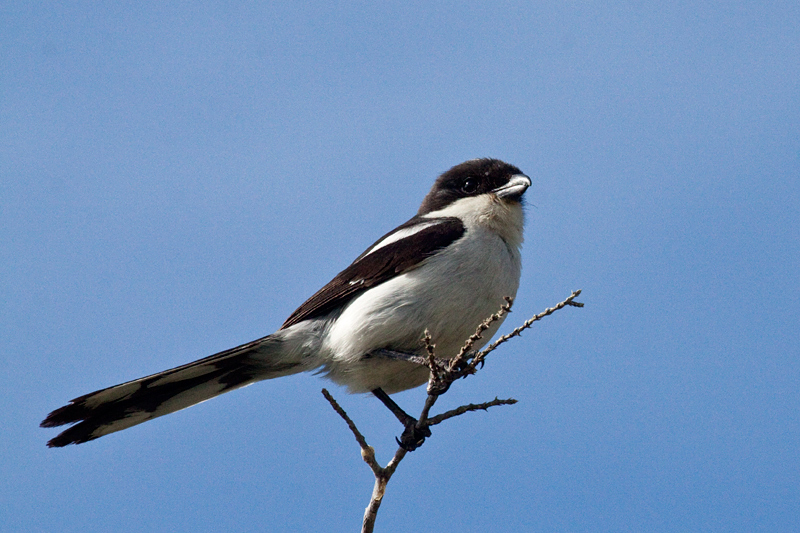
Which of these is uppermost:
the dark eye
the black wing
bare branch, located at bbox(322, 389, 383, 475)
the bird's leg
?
the dark eye

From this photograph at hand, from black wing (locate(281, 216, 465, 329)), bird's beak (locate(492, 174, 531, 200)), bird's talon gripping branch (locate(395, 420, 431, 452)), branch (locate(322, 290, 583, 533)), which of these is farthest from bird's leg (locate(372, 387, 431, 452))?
bird's beak (locate(492, 174, 531, 200))

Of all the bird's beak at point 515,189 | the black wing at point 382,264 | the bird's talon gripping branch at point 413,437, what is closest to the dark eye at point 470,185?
the bird's beak at point 515,189

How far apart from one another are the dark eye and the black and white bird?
1.08 feet

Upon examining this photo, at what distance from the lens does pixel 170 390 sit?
16.8 ft

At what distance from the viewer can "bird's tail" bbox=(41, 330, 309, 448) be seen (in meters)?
4.73

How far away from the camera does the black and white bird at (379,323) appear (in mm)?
4828

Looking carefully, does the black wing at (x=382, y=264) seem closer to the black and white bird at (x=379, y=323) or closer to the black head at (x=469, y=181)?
the black and white bird at (x=379, y=323)

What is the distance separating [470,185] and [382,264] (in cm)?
125

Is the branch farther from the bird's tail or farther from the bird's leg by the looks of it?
the bird's tail

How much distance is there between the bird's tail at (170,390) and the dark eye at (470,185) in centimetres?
191

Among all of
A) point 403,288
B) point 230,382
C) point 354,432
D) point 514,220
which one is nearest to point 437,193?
point 514,220

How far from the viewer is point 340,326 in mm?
5086

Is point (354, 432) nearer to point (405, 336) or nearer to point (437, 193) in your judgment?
point (405, 336)

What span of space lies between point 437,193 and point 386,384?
1759 mm
